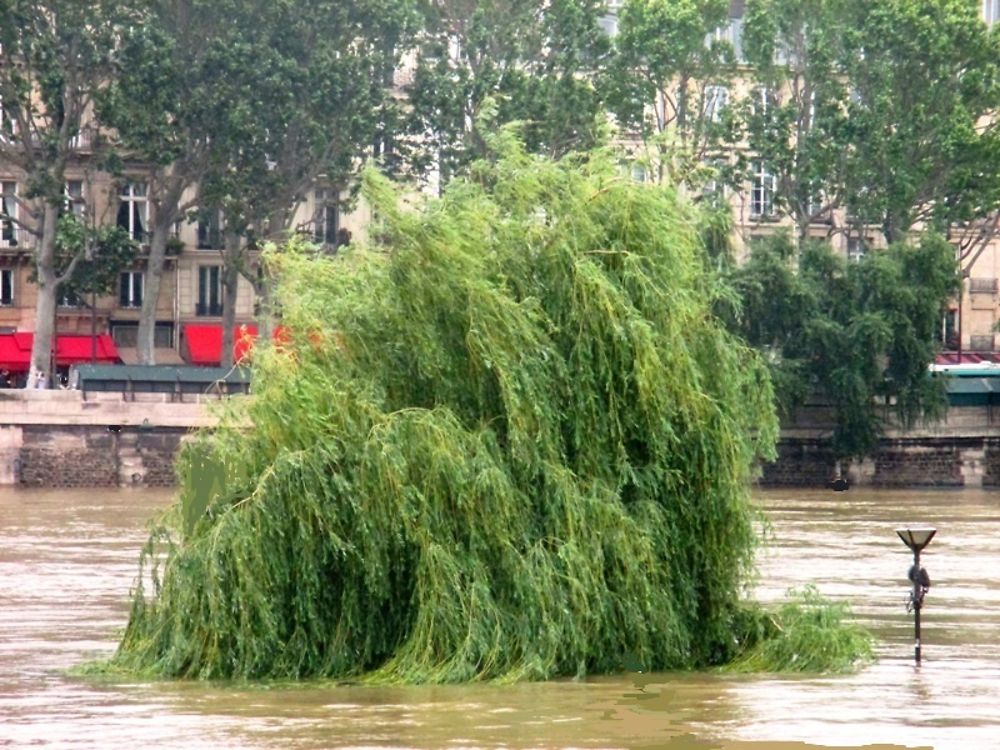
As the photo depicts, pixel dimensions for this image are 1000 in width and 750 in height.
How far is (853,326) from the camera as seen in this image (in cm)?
6819

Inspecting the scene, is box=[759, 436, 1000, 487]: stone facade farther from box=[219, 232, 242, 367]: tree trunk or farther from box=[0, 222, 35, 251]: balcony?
box=[0, 222, 35, 251]: balcony

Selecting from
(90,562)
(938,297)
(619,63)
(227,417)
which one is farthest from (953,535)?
(619,63)

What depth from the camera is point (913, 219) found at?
76562mm

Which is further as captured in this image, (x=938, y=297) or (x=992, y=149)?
(x=992, y=149)

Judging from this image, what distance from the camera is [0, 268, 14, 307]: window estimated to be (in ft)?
258

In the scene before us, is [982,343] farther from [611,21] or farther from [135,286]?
[135,286]

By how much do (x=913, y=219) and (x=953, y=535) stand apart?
30.6 m

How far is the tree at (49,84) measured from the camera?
216ft

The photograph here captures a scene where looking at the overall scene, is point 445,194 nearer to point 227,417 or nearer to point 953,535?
point 227,417

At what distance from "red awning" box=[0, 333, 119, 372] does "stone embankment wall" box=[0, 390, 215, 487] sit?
922 cm

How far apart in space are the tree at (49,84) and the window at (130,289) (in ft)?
35.6

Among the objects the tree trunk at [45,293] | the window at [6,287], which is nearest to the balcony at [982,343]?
the window at [6,287]

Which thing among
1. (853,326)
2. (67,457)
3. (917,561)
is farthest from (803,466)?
(917,561)

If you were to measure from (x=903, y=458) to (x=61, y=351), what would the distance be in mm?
25351
